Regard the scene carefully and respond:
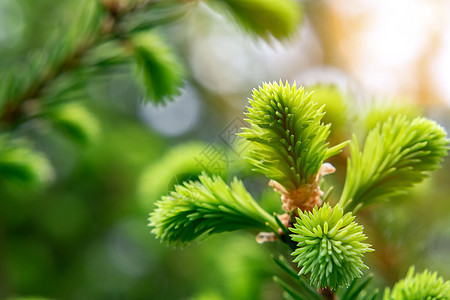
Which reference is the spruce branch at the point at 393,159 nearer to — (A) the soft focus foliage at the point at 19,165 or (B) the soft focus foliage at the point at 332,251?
(B) the soft focus foliage at the point at 332,251

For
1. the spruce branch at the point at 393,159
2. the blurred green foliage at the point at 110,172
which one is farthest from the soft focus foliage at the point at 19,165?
the spruce branch at the point at 393,159

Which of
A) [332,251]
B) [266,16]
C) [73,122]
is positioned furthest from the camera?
[73,122]

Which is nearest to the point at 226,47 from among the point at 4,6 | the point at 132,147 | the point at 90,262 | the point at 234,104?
the point at 234,104

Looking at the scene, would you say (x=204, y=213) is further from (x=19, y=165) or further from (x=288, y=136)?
(x=19, y=165)

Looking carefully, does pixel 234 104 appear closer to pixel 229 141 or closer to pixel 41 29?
pixel 41 29

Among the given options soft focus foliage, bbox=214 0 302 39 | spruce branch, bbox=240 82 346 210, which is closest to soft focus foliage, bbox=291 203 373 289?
spruce branch, bbox=240 82 346 210

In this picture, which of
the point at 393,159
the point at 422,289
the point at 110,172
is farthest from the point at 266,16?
the point at 110,172
